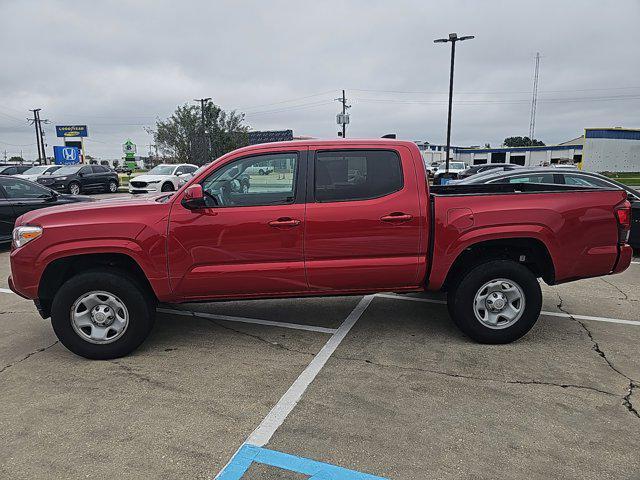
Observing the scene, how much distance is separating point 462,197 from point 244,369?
243cm

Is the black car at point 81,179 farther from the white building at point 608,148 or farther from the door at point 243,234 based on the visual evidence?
the white building at point 608,148

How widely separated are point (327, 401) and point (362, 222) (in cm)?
153

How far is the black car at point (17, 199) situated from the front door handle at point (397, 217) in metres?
7.05

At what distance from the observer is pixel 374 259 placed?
4.14 m

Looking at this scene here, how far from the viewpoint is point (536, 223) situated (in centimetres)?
412

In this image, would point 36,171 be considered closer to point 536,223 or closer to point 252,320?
point 252,320

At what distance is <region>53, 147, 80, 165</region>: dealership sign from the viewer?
40.9m

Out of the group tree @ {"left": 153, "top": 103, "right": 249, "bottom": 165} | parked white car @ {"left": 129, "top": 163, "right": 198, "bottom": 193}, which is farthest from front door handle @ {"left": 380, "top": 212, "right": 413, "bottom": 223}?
tree @ {"left": 153, "top": 103, "right": 249, "bottom": 165}

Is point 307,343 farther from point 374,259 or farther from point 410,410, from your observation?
point 410,410

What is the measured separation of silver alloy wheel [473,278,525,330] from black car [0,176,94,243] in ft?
25.2

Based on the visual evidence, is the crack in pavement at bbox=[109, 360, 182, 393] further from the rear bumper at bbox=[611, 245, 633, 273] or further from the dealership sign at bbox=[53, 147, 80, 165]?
the dealership sign at bbox=[53, 147, 80, 165]

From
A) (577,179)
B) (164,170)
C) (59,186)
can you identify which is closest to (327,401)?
(577,179)

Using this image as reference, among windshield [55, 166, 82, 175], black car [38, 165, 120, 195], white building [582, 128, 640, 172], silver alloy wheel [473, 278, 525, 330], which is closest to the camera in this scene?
silver alloy wheel [473, 278, 525, 330]

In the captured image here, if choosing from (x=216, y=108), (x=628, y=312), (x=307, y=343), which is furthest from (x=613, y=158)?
(x=307, y=343)
